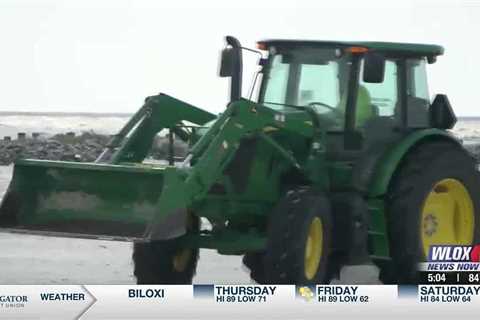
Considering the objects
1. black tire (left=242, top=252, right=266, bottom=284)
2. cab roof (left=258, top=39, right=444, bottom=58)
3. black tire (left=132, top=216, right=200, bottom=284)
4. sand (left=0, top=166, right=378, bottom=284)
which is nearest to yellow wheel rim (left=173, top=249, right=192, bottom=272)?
black tire (left=132, top=216, right=200, bottom=284)

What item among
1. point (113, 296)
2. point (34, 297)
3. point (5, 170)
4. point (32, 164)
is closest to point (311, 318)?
point (113, 296)

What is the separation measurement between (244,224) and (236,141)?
2.98 feet

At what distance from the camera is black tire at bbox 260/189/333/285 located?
866cm

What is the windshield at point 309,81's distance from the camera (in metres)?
9.64

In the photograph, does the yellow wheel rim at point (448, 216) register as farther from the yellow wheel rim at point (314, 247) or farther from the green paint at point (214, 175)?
the yellow wheel rim at point (314, 247)

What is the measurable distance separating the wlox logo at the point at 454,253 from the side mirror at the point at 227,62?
85.5 inches

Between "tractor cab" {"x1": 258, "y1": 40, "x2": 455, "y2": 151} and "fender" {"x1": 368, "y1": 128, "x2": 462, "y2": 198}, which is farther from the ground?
"tractor cab" {"x1": 258, "y1": 40, "x2": 455, "y2": 151}

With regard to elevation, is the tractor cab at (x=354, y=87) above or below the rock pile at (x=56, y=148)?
above

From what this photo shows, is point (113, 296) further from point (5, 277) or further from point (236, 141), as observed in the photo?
point (5, 277)

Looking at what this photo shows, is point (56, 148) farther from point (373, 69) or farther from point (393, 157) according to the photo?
point (373, 69)

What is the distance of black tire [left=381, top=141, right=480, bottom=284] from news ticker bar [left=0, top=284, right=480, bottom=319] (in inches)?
39.4

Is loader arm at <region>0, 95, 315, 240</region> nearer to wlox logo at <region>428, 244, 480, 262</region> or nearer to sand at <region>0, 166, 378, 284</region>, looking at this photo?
sand at <region>0, 166, 378, 284</region>

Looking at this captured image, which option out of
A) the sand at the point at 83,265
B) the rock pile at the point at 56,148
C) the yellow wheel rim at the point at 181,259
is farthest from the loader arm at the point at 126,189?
the rock pile at the point at 56,148

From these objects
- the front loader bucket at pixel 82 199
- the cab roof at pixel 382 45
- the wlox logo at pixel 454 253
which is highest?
the cab roof at pixel 382 45
